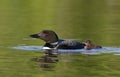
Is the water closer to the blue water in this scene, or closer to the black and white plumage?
the blue water

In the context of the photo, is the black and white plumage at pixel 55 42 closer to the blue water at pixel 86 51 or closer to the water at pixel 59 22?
the blue water at pixel 86 51

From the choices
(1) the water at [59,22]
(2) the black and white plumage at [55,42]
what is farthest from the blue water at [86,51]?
(2) the black and white plumage at [55,42]

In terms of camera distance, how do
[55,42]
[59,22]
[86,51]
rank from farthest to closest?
1. [59,22]
2. [55,42]
3. [86,51]

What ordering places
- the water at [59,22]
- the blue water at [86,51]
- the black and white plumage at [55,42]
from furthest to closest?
the water at [59,22] → the black and white plumage at [55,42] → the blue water at [86,51]

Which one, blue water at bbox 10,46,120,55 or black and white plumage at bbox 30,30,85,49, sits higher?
black and white plumage at bbox 30,30,85,49

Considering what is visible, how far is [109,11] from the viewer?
35.4 metres

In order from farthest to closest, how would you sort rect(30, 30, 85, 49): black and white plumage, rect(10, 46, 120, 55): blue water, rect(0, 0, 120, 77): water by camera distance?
rect(0, 0, 120, 77): water, rect(30, 30, 85, 49): black and white plumage, rect(10, 46, 120, 55): blue water

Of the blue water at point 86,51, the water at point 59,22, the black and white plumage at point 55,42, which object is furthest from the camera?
the water at point 59,22

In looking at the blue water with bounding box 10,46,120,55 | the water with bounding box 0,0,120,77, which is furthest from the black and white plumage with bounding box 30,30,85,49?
the water with bounding box 0,0,120,77

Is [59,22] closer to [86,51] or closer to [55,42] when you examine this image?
[55,42]

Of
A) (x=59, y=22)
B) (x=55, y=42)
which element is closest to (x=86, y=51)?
(x=55, y=42)

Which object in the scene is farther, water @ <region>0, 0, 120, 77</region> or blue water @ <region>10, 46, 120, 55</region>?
water @ <region>0, 0, 120, 77</region>

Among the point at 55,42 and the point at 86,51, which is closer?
the point at 86,51

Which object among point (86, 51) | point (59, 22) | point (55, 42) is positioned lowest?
point (86, 51)
